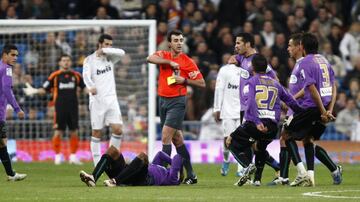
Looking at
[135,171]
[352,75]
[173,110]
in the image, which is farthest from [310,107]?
[352,75]

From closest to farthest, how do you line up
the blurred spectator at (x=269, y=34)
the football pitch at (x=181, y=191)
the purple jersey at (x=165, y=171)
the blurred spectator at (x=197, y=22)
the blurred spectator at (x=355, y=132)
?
1. the football pitch at (x=181, y=191)
2. the purple jersey at (x=165, y=171)
3. the blurred spectator at (x=355, y=132)
4. the blurred spectator at (x=269, y=34)
5. the blurred spectator at (x=197, y=22)

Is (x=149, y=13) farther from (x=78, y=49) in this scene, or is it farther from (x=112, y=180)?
(x=112, y=180)

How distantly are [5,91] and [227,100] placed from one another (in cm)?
484

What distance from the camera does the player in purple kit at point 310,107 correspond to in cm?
1580

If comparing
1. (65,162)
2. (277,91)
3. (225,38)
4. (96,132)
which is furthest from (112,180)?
(225,38)

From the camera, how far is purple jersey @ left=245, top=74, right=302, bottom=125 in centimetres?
1552

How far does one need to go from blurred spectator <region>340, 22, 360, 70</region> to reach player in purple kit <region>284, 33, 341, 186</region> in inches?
505

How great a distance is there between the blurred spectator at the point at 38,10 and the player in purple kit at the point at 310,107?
46.6 feet

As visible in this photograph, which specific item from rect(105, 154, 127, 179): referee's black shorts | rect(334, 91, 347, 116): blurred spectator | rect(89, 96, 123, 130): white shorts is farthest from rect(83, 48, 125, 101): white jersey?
rect(334, 91, 347, 116): blurred spectator

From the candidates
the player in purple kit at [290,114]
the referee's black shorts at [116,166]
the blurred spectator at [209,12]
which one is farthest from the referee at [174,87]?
the blurred spectator at [209,12]

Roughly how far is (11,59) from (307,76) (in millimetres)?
5210

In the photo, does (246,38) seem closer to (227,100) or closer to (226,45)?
(227,100)

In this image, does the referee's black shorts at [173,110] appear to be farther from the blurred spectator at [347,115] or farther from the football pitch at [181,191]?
the blurred spectator at [347,115]

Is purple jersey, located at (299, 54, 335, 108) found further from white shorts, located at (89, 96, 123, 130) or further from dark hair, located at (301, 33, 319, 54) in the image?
white shorts, located at (89, 96, 123, 130)
